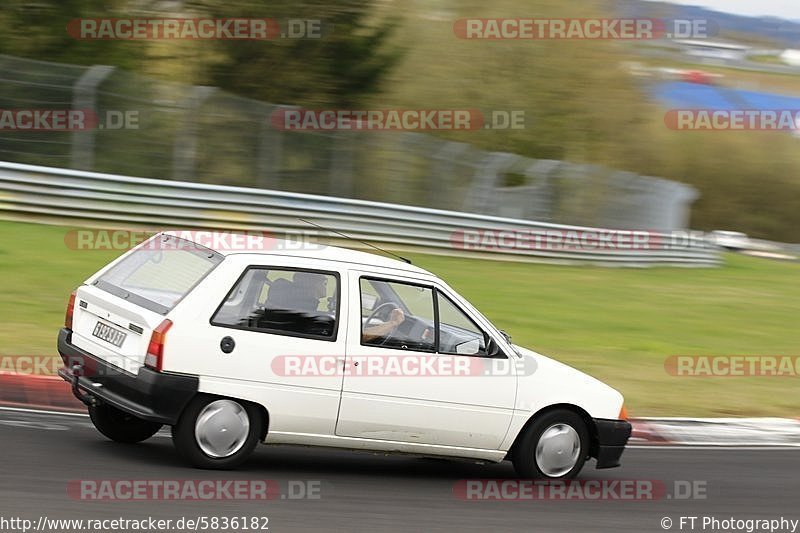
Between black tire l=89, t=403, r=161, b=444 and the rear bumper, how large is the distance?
0.72 metres

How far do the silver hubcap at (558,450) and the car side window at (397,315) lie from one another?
3.80 ft

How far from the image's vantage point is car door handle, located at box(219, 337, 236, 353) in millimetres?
7070

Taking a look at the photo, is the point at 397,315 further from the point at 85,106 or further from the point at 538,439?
the point at 85,106

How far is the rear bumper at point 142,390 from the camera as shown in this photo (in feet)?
22.6

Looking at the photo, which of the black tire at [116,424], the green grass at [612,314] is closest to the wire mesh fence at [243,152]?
the green grass at [612,314]

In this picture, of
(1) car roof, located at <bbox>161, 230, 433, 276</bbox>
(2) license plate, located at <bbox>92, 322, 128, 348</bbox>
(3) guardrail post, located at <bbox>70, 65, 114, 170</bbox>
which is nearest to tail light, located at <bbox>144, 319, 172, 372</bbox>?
(2) license plate, located at <bbox>92, 322, 128, 348</bbox>

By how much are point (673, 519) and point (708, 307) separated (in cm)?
1325

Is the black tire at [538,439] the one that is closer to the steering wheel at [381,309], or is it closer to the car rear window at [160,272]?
the steering wheel at [381,309]

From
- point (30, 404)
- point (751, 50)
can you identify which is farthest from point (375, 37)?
point (751, 50)

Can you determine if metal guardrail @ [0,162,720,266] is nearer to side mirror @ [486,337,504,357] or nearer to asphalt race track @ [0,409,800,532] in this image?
asphalt race track @ [0,409,800,532]

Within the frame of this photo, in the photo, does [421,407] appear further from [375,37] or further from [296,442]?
[375,37]

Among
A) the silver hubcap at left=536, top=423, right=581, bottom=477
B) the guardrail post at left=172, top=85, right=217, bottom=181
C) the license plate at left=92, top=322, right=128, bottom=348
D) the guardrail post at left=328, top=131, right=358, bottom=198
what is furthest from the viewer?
the guardrail post at left=328, top=131, right=358, bottom=198

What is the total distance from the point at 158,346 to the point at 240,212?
1301 centimetres

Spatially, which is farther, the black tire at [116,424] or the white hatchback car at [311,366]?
the black tire at [116,424]
